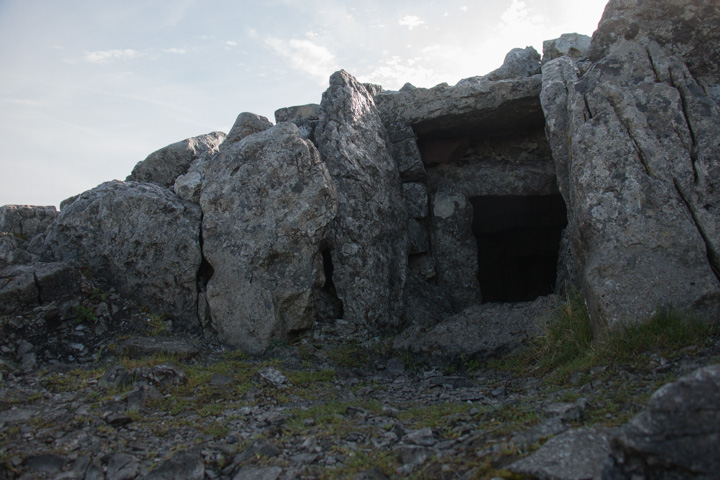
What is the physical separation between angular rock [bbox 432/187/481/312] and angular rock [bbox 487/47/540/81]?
199 centimetres

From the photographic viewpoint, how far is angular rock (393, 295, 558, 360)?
5668 mm

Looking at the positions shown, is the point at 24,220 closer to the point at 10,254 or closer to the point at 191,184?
Result: the point at 10,254

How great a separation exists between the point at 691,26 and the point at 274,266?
5.28 m

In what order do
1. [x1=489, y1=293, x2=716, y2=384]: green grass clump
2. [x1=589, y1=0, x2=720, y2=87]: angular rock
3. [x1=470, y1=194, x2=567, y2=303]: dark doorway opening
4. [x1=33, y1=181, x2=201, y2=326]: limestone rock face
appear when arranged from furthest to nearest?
[x1=470, y1=194, x2=567, y2=303]: dark doorway opening < [x1=33, y1=181, x2=201, y2=326]: limestone rock face < [x1=589, y1=0, x2=720, y2=87]: angular rock < [x1=489, y1=293, x2=716, y2=384]: green grass clump

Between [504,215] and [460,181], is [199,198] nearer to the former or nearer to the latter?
[460,181]

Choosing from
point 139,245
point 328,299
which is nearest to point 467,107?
point 328,299

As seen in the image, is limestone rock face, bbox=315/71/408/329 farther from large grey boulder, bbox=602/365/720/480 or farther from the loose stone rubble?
large grey boulder, bbox=602/365/720/480

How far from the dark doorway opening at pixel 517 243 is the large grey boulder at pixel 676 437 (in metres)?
6.37

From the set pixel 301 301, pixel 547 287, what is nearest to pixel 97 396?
pixel 301 301

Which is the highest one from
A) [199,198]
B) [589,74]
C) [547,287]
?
[589,74]

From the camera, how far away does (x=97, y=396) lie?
4.52 meters

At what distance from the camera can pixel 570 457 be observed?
2699 mm

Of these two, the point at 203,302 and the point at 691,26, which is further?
the point at 203,302

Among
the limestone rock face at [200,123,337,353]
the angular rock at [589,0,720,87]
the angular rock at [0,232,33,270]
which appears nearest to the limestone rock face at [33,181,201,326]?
the limestone rock face at [200,123,337,353]
